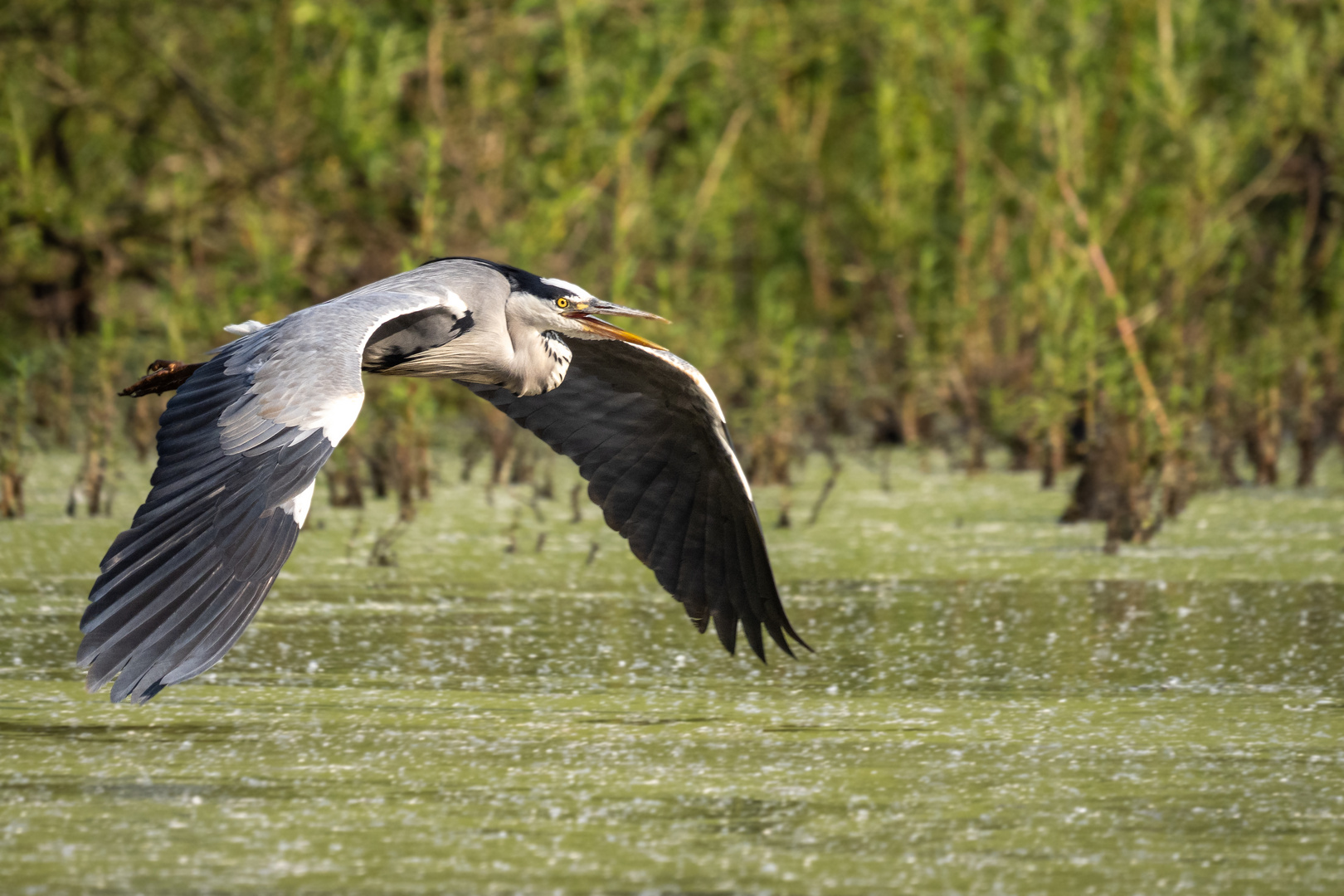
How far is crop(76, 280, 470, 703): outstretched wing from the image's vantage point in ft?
10.2

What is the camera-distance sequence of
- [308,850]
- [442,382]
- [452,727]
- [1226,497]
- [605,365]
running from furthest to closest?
[442,382], [1226,497], [605,365], [452,727], [308,850]

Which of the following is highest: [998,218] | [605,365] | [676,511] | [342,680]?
[998,218]

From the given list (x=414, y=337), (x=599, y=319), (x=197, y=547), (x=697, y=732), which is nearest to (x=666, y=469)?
(x=599, y=319)

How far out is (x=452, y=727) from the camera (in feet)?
12.8

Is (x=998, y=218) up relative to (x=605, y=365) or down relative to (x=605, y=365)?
up

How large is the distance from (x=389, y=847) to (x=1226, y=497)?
5315 mm

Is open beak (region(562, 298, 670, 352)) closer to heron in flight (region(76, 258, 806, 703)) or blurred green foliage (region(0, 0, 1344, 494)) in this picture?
heron in flight (region(76, 258, 806, 703))

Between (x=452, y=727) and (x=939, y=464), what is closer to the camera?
(x=452, y=727)

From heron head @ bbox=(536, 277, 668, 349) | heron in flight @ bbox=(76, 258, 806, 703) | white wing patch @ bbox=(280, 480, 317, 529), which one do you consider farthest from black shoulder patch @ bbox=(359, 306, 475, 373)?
white wing patch @ bbox=(280, 480, 317, 529)

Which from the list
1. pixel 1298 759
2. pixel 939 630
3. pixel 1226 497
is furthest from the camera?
pixel 1226 497

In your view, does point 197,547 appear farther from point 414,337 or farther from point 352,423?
point 414,337

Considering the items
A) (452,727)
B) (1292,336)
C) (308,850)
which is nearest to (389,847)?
(308,850)

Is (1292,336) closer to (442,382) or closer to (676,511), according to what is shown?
(442,382)

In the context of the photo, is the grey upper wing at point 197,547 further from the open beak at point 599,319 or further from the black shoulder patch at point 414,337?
the open beak at point 599,319
